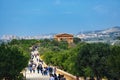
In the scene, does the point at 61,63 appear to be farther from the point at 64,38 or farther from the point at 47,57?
the point at 64,38

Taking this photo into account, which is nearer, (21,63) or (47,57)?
(21,63)

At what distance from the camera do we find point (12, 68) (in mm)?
30094

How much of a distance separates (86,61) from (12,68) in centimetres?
524

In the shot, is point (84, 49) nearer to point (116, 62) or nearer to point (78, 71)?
point (78, 71)

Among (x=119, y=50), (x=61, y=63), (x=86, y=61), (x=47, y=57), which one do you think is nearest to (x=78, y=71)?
(x=86, y=61)

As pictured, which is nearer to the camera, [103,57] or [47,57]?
[103,57]

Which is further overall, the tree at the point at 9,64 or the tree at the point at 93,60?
the tree at the point at 93,60

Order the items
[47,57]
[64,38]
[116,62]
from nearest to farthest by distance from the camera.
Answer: [116,62]
[47,57]
[64,38]

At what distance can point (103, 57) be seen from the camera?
30453 millimetres

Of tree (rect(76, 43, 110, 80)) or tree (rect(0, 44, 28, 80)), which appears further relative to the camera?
tree (rect(76, 43, 110, 80))

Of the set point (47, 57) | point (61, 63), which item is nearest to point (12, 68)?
point (61, 63)

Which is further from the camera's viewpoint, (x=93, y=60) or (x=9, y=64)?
(x=93, y=60)

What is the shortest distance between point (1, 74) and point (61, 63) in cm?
2491

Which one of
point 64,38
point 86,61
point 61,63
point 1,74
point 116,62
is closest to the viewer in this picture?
point 116,62
